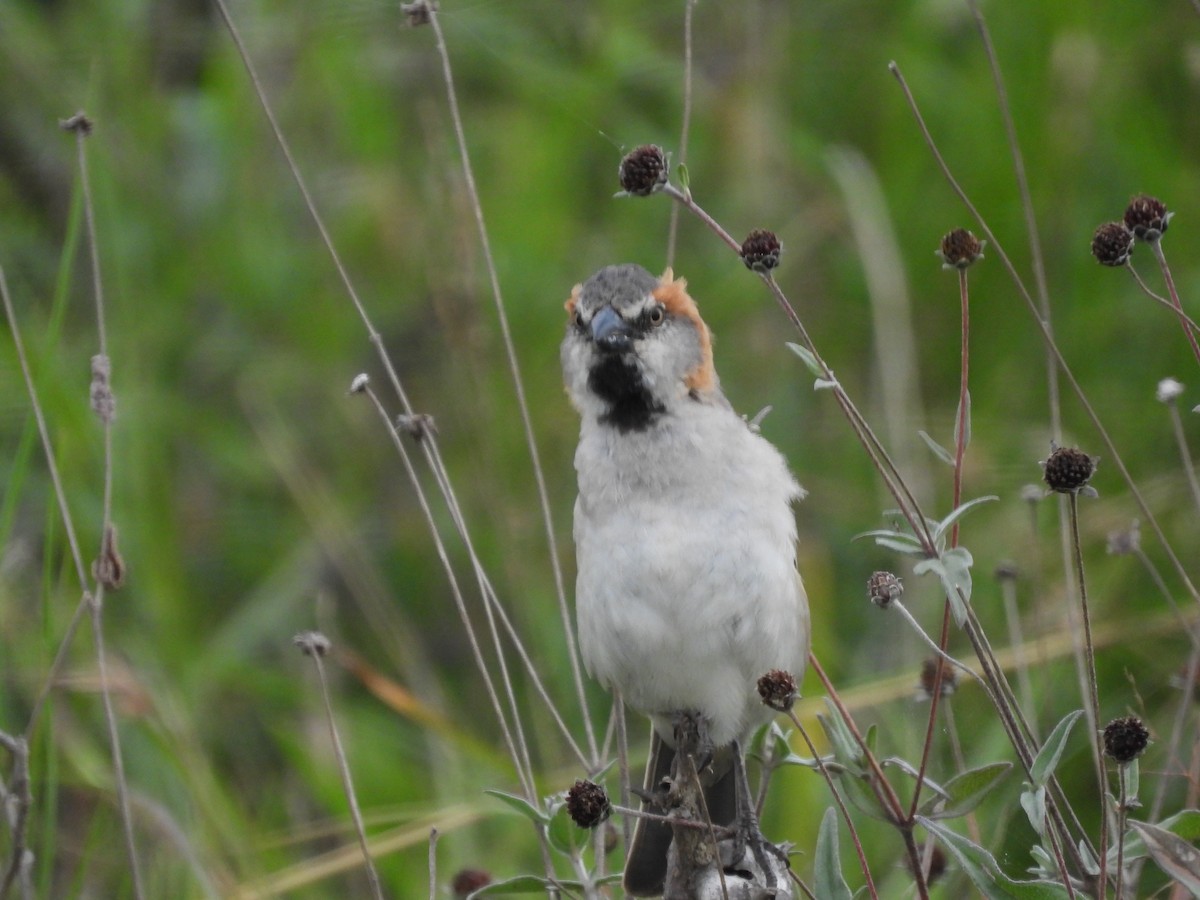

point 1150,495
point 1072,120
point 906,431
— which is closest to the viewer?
point 1150,495

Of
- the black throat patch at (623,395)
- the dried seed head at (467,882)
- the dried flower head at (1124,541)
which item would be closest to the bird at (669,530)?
the black throat patch at (623,395)

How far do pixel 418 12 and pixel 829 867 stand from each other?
66.1 inches

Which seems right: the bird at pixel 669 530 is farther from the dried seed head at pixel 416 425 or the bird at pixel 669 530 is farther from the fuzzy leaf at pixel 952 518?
the fuzzy leaf at pixel 952 518

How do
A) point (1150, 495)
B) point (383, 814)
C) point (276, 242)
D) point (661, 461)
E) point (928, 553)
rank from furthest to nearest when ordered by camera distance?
point (276, 242) → point (1150, 495) → point (383, 814) → point (661, 461) → point (928, 553)

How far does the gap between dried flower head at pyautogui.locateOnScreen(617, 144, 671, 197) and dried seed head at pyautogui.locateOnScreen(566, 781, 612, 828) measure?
0.92 meters

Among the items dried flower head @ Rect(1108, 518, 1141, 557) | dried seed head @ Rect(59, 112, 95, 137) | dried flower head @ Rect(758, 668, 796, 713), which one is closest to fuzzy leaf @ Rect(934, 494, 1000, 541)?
dried flower head @ Rect(758, 668, 796, 713)

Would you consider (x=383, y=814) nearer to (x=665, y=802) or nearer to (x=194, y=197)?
(x=665, y=802)

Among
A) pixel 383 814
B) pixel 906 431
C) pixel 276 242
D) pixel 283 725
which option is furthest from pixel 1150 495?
pixel 276 242

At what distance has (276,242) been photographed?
6430 mm

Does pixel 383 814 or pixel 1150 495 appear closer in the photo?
pixel 383 814

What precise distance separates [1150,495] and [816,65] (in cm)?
271

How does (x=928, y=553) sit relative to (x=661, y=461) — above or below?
below

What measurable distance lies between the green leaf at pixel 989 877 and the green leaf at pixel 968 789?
0.25 feet

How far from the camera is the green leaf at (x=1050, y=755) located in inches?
85.0
